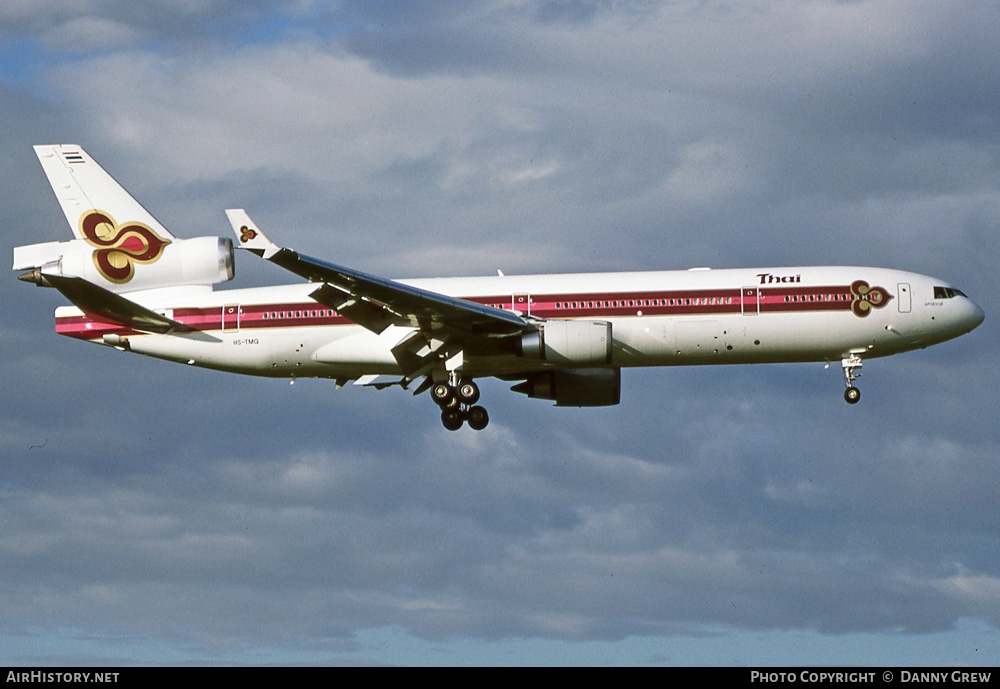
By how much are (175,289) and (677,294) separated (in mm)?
18002

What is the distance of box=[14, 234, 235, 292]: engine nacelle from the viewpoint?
49.8 metres

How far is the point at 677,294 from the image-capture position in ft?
160

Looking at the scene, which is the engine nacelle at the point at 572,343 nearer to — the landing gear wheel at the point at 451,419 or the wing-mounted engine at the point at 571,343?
the wing-mounted engine at the point at 571,343

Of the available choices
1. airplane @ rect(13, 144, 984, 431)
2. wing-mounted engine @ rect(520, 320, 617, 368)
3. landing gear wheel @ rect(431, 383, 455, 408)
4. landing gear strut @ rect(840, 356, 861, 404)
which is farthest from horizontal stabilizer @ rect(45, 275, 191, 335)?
landing gear strut @ rect(840, 356, 861, 404)

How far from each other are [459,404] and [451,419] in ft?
2.24

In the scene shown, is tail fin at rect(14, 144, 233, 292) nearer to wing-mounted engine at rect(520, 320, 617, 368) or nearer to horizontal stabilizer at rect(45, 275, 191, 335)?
horizontal stabilizer at rect(45, 275, 191, 335)

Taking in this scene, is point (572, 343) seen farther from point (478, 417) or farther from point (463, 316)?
point (478, 417)

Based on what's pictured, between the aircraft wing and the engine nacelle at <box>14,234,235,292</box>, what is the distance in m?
4.82

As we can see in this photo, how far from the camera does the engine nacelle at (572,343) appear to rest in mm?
47031

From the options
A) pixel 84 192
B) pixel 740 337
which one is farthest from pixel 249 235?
pixel 740 337
